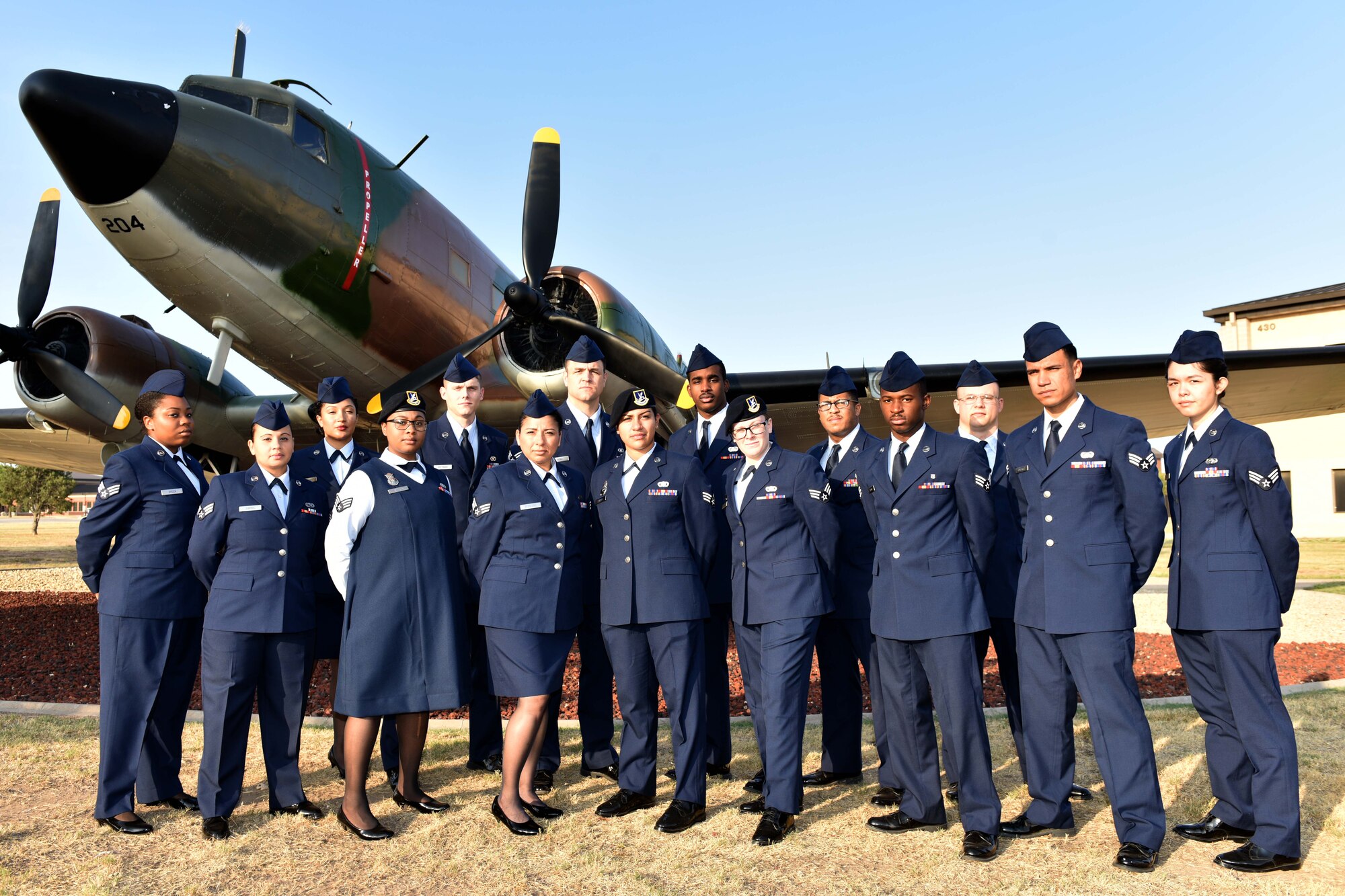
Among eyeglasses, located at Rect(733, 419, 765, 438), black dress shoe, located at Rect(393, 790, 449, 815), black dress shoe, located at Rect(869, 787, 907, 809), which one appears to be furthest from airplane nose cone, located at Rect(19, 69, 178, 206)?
black dress shoe, located at Rect(869, 787, 907, 809)

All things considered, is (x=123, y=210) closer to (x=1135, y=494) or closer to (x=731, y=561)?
(x=731, y=561)

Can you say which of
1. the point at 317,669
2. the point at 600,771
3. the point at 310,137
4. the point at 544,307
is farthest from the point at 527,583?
the point at 310,137

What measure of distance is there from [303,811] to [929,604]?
3172mm

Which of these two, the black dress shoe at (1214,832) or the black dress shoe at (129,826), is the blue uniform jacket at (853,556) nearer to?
the black dress shoe at (1214,832)

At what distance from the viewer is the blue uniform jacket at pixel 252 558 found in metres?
4.15

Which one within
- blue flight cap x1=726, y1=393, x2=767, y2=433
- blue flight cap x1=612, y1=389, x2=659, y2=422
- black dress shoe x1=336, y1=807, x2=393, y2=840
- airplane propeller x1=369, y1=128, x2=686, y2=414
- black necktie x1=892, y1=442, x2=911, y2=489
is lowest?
black dress shoe x1=336, y1=807, x2=393, y2=840

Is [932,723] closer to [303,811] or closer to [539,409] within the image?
[539,409]

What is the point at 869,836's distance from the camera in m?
3.94

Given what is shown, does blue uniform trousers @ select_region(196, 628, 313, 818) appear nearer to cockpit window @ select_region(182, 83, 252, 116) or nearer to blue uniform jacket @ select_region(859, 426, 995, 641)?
blue uniform jacket @ select_region(859, 426, 995, 641)

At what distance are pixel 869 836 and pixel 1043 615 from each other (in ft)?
4.17

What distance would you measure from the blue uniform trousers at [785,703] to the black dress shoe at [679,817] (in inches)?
13.7

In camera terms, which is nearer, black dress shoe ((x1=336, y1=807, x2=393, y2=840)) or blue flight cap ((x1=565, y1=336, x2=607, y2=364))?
black dress shoe ((x1=336, y1=807, x2=393, y2=840))

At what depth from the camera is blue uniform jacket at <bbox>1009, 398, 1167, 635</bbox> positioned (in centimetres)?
365

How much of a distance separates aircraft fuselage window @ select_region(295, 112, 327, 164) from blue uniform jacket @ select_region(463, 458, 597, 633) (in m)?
5.66
